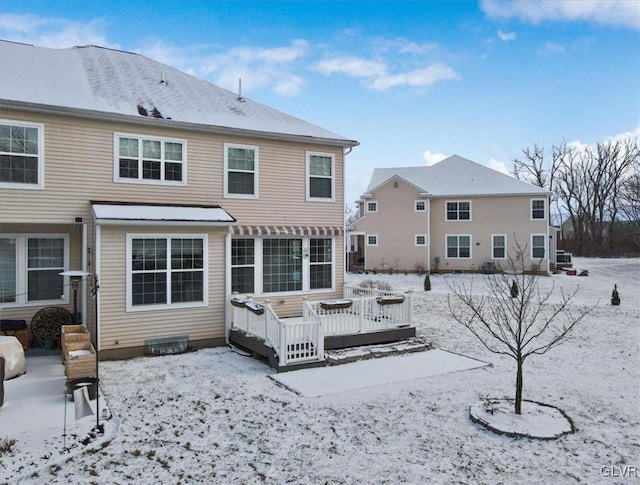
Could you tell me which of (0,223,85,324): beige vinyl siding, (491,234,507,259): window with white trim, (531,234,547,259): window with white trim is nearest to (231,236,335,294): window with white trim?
(0,223,85,324): beige vinyl siding

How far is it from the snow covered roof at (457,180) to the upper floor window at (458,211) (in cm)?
70

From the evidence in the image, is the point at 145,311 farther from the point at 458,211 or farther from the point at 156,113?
the point at 458,211

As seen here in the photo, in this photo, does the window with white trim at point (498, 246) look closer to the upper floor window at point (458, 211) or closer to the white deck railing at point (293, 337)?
the upper floor window at point (458, 211)

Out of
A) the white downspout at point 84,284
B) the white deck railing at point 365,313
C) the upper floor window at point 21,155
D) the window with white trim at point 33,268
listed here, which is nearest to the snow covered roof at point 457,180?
the white deck railing at point 365,313

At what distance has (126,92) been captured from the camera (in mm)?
11195

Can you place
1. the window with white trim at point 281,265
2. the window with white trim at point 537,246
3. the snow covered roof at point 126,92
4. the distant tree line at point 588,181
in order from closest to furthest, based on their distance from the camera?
the snow covered roof at point 126,92, the window with white trim at point 281,265, the window with white trim at point 537,246, the distant tree line at point 588,181

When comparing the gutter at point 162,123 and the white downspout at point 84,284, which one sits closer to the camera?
the gutter at point 162,123

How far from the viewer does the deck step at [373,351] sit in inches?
366

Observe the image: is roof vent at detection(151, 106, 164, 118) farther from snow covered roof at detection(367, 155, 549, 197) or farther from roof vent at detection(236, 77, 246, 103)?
snow covered roof at detection(367, 155, 549, 197)

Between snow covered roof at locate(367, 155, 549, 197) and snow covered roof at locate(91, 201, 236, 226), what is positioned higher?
snow covered roof at locate(367, 155, 549, 197)

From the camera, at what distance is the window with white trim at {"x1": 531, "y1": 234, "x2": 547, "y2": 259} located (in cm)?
2762

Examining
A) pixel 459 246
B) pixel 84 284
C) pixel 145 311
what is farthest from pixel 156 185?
pixel 459 246

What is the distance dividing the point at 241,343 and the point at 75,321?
13.3ft

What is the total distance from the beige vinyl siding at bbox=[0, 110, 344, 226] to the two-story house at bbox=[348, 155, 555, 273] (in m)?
17.0
